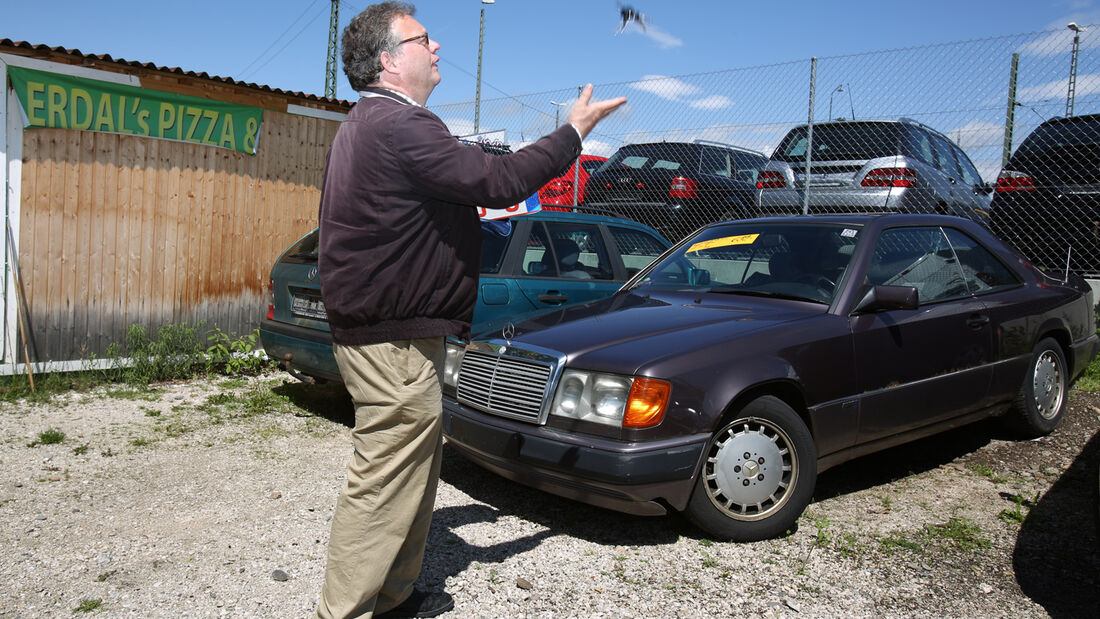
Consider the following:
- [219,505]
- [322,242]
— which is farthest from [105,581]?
[322,242]

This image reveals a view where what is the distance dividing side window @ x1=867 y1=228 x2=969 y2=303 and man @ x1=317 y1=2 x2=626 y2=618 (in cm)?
259

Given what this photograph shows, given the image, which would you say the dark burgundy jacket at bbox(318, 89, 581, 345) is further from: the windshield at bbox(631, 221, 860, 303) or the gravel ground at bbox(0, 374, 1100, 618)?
the windshield at bbox(631, 221, 860, 303)

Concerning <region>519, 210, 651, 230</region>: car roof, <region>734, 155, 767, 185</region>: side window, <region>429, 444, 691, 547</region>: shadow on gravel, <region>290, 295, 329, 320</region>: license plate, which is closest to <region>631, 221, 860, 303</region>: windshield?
<region>519, 210, 651, 230</region>: car roof

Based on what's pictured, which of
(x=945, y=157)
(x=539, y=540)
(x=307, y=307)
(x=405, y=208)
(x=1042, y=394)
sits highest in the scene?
(x=945, y=157)

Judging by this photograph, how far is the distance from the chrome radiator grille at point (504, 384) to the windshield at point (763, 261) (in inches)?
56.6

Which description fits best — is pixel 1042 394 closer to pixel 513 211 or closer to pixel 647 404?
pixel 647 404

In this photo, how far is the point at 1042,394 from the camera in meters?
5.35

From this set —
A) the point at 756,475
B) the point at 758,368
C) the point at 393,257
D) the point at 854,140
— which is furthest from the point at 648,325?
the point at 854,140

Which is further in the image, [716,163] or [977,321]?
[716,163]

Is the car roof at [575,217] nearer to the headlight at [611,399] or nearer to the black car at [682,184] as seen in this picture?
the headlight at [611,399]

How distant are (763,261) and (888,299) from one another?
845 mm

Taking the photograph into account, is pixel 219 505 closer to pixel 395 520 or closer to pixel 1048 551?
pixel 395 520

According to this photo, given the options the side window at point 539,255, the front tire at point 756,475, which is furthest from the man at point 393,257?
the side window at point 539,255

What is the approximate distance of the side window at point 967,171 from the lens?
8.61m
